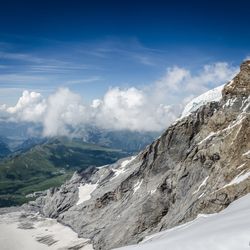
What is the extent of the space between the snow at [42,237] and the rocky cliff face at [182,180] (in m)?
4.62

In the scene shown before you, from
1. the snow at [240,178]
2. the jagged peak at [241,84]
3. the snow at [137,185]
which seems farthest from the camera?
the snow at [137,185]

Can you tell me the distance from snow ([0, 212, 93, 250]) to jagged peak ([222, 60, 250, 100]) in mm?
69123

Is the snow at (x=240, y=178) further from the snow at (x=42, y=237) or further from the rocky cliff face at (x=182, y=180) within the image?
the snow at (x=42, y=237)

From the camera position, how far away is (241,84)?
390 ft

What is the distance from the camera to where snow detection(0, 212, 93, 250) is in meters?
149

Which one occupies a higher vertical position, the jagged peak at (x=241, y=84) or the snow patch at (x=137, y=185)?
the jagged peak at (x=241, y=84)

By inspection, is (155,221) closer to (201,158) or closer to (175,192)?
(175,192)

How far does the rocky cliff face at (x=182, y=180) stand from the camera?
302ft

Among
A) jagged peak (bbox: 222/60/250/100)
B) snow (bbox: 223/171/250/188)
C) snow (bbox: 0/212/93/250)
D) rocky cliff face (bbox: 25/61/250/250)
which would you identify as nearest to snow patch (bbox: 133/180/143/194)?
rocky cliff face (bbox: 25/61/250/250)

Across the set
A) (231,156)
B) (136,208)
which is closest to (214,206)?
(231,156)

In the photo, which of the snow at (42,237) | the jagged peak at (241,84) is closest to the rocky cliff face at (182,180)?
the jagged peak at (241,84)

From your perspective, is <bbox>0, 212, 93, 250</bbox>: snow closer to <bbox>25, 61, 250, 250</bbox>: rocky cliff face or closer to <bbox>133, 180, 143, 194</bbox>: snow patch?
<bbox>25, 61, 250, 250</bbox>: rocky cliff face

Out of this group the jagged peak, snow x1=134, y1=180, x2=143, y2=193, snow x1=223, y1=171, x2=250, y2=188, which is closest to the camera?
snow x1=223, y1=171, x2=250, y2=188

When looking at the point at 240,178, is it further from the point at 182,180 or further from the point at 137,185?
the point at 137,185
